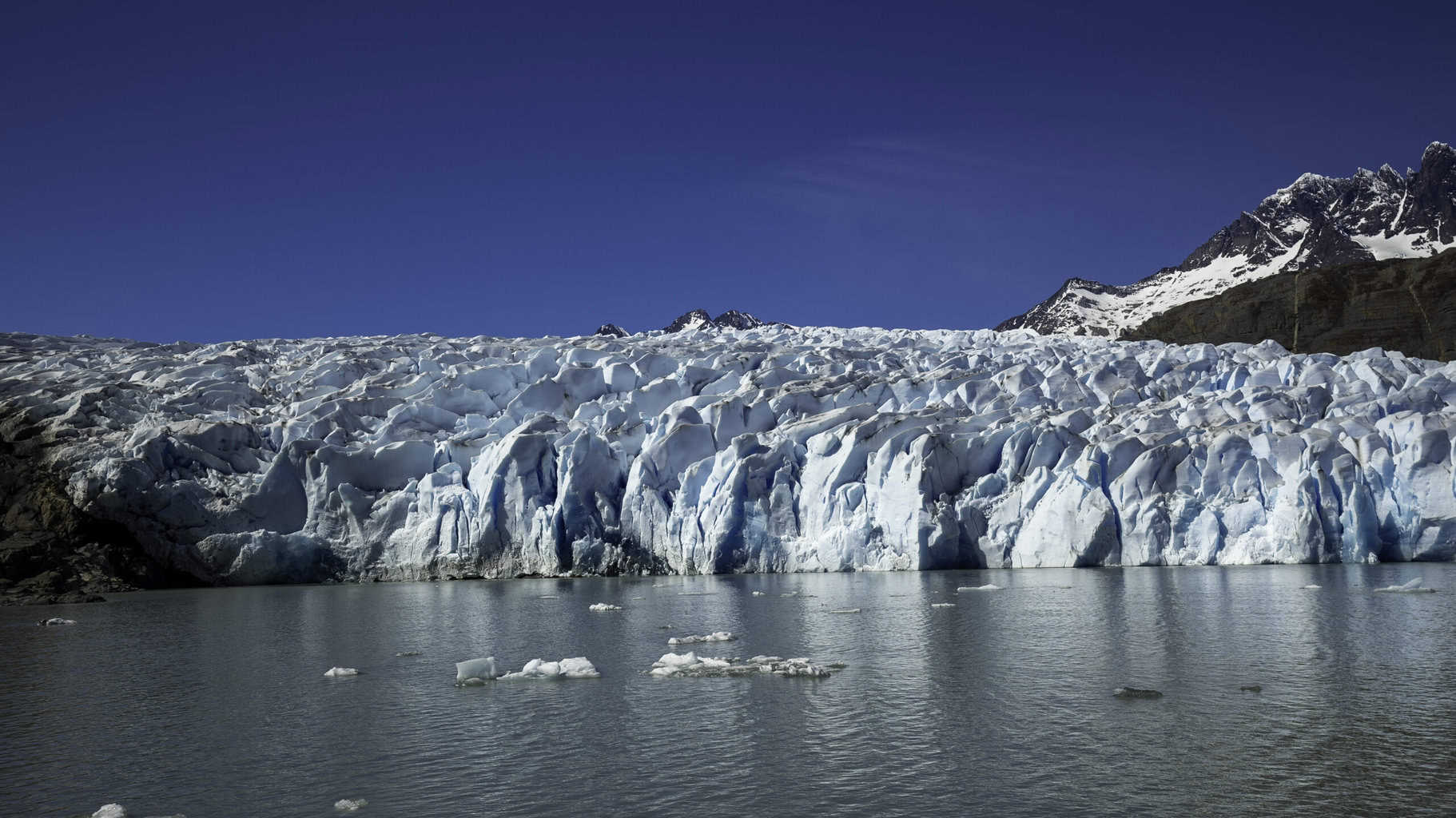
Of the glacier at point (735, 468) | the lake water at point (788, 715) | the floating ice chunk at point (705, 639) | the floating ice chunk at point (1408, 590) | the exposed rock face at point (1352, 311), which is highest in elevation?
the exposed rock face at point (1352, 311)

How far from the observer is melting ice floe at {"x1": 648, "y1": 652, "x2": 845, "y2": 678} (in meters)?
12.1

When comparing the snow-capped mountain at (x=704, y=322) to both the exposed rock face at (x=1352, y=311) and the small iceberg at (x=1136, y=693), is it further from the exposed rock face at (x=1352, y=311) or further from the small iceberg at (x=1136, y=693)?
the small iceberg at (x=1136, y=693)

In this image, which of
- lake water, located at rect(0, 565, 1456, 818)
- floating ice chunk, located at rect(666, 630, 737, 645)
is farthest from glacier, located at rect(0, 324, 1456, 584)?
floating ice chunk, located at rect(666, 630, 737, 645)

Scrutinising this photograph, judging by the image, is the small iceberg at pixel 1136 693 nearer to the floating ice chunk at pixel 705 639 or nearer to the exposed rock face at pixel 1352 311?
the floating ice chunk at pixel 705 639

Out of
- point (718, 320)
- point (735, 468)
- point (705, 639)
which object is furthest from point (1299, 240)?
point (705, 639)

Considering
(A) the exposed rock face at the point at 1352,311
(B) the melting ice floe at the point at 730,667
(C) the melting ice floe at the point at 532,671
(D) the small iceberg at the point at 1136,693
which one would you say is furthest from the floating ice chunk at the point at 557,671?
(A) the exposed rock face at the point at 1352,311

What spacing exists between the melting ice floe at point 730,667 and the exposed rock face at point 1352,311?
43.7 m

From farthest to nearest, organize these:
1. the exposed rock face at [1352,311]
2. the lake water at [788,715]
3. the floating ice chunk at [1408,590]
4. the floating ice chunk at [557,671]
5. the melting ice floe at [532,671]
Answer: the exposed rock face at [1352,311] → the floating ice chunk at [1408,590] → the floating ice chunk at [557,671] → the melting ice floe at [532,671] → the lake water at [788,715]

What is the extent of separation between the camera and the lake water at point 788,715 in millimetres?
7723

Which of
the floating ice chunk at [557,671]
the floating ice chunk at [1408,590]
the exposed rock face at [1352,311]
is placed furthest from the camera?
the exposed rock face at [1352,311]

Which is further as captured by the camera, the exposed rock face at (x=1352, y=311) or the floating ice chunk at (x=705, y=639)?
the exposed rock face at (x=1352, y=311)

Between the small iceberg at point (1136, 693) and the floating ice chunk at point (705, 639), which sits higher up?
the floating ice chunk at point (705, 639)

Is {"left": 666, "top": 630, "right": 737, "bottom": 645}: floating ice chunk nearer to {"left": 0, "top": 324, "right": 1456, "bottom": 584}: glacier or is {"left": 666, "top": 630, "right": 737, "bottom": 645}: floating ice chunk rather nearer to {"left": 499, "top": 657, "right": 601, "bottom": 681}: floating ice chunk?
{"left": 499, "top": 657, "right": 601, "bottom": 681}: floating ice chunk

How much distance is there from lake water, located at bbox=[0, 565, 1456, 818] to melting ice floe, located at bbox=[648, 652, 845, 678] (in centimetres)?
27
